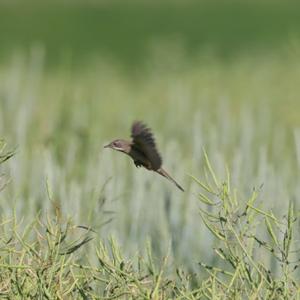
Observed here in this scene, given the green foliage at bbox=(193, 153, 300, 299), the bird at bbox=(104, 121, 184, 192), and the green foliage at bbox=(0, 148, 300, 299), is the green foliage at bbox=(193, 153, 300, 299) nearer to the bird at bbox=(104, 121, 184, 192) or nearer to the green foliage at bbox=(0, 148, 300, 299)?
the green foliage at bbox=(0, 148, 300, 299)

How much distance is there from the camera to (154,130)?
5492mm

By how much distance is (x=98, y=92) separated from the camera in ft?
21.4

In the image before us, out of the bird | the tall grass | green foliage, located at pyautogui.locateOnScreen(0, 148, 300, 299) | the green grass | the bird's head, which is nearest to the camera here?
green foliage, located at pyautogui.locateOnScreen(0, 148, 300, 299)

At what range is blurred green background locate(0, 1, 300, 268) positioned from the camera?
139 inches

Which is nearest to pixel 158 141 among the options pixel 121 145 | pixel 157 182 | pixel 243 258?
pixel 157 182

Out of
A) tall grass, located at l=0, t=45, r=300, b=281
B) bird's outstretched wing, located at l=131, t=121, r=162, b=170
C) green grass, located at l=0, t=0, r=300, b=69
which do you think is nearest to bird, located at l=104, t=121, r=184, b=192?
bird's outstretched wing, located at l=131, t=121, r=162, b=170

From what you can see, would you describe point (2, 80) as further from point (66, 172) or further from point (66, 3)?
point (66, 3)

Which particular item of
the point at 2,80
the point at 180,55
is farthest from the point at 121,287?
the point at 180,55

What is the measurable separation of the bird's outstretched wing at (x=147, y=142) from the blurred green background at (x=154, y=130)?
16 cm

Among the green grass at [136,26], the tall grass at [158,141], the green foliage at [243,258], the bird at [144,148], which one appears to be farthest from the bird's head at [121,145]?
the green grass at [136,26]

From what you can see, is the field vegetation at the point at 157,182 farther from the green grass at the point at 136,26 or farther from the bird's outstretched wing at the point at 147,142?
the green grass at the point at 136,26

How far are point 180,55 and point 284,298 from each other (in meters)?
5.59

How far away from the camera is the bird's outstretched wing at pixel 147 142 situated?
2445 millimetres

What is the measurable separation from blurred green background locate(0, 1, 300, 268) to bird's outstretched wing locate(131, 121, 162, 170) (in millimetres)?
162
